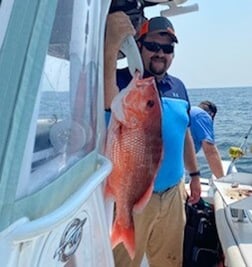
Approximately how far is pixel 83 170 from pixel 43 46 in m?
0.38

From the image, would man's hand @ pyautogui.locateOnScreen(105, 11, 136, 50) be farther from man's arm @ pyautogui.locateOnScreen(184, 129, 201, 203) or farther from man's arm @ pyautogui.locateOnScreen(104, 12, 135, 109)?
man's arm @ pyautogui.locateOnScreen(184, 129, 201, 203)

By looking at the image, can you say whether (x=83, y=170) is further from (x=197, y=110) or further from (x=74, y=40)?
(x=197, y=110)

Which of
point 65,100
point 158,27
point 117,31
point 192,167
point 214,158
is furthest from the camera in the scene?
point 214,158

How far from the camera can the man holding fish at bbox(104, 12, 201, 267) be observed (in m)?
1.52

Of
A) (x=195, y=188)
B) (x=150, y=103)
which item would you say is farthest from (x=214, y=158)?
(x=150, y=103)

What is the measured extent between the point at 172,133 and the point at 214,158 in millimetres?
1646

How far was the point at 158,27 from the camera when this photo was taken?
2.54 meters

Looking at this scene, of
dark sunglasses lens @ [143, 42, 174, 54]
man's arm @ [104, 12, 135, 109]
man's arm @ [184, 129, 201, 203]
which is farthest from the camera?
man's arm @ [184, 129, 201, 203]

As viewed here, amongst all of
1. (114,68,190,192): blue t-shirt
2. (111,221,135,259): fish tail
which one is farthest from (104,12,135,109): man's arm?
(114,68,190,192): blue t-shirt

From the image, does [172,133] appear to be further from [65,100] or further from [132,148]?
[65,100]

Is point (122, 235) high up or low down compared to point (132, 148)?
down

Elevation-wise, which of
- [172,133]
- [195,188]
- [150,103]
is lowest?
[195,188]

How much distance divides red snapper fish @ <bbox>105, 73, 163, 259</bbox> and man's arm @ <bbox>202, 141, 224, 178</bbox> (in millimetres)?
2419

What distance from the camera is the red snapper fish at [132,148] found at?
152cm
